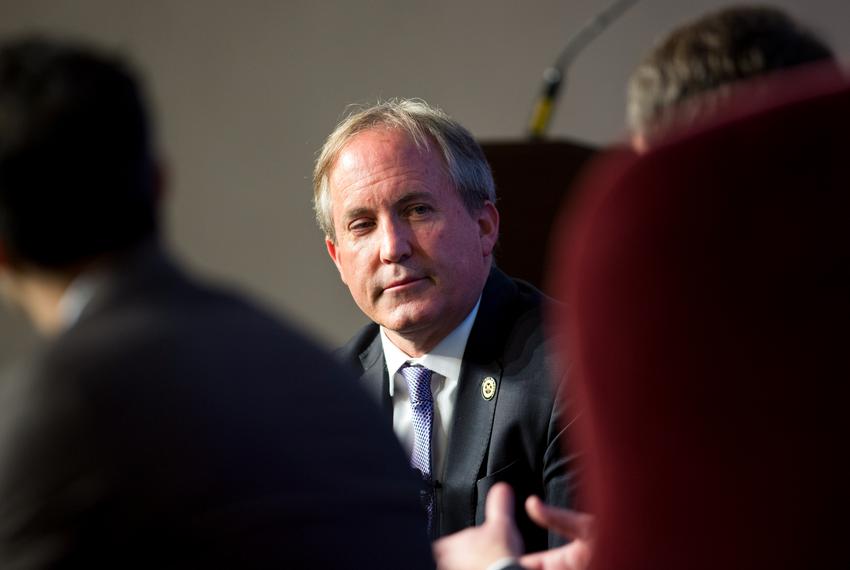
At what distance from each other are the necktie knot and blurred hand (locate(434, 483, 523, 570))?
30.7 inches

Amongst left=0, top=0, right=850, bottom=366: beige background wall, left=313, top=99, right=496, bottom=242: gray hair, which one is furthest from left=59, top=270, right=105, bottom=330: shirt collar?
left=0, top=0, right=850, bottom=366: beige background wall

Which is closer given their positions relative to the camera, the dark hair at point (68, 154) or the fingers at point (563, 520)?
the dark hair at point (68, 154)

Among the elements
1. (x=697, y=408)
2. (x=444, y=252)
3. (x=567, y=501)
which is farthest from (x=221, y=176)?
(x=697, y=408)

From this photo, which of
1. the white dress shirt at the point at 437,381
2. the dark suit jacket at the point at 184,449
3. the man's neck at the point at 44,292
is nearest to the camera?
the dark suit jacket at the point at 184,449

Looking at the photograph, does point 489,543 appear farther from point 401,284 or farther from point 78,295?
point 401,284

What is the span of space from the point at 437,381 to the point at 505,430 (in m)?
0.21

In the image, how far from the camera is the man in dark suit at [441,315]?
74.6 inches

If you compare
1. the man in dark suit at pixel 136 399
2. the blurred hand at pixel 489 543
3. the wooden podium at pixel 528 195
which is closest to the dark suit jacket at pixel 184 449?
the man in dark suit at pixel 136 399

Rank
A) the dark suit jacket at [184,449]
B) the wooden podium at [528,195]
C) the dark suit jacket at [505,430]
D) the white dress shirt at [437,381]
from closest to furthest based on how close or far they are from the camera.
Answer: the dark suit jacket at [184,449] < the dark suit jacket at [505,430] < the white dress shirt at [437,381] < the wooden podium at [528,195]

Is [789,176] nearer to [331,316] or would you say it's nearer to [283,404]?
[283,404]

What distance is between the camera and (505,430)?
6.24 feet

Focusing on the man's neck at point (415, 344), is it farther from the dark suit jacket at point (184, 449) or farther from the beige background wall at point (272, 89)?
the beige background wall at point (272, 89)

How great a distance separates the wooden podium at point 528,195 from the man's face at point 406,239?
20.6 inches

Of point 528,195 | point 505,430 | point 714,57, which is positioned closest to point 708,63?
point 714,57
